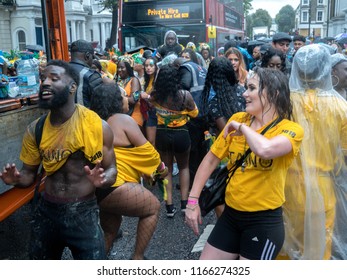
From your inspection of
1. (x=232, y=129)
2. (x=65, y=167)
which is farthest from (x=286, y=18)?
(x=65, y=167)

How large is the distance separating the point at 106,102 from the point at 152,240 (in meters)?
1.76

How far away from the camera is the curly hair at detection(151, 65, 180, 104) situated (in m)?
4.55

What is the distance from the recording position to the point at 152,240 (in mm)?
4289

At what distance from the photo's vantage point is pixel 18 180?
2.50 m

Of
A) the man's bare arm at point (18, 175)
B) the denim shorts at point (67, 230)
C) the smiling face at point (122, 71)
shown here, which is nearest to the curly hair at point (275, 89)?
the denim shorts at point (67, 230)

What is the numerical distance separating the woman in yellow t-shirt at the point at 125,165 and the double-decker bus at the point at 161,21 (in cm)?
956

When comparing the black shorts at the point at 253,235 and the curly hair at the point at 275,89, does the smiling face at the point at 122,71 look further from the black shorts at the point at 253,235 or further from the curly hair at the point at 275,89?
the black shorts at the point at 253,235

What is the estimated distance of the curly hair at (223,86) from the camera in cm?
409

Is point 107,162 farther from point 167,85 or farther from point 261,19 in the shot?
point 261,19

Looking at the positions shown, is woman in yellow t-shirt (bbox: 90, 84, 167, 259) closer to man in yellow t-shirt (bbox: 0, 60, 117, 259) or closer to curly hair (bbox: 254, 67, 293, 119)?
man in yellow t-shirt (bbox: 0, 60, 117, 259)

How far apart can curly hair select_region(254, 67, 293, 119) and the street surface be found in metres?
1.98

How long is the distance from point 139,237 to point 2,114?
1.46m

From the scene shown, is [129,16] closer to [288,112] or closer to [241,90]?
[241,90]

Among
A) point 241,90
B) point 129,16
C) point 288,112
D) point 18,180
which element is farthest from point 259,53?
point 18,180
